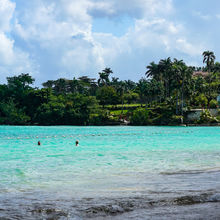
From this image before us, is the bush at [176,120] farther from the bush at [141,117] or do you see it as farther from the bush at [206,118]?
the bush at [141,117]

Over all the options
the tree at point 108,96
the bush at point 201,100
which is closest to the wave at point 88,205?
the bush at point 201,100

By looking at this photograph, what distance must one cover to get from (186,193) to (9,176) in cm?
963

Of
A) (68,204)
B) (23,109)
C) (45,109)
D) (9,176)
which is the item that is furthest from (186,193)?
(23,109)

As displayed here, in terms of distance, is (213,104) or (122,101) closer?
(213,104)

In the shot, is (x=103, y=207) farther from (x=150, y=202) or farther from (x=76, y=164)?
(x=76, y=164)

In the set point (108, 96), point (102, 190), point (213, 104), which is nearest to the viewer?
point (102, 190)

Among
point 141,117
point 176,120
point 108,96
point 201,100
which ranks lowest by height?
point 176,120

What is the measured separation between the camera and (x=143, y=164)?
70.1 feet

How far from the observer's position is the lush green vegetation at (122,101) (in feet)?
336

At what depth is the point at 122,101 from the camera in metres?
118

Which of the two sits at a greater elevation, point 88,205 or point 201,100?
point 201,100

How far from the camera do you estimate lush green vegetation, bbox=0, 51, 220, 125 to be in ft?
336

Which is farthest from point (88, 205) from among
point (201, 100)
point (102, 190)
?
point (201, 100)

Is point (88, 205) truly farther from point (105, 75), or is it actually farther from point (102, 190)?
point (105, 75)
